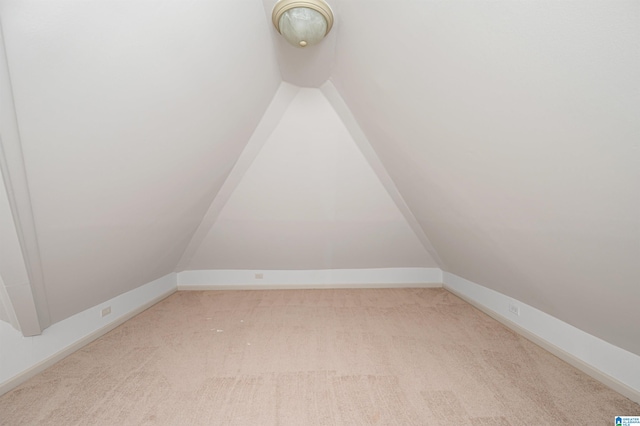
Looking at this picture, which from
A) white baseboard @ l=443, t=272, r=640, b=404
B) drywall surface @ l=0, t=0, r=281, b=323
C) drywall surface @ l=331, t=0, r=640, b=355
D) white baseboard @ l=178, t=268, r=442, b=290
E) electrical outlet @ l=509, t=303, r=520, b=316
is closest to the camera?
drywall surface @ l=331, t=0, r=640, b=355

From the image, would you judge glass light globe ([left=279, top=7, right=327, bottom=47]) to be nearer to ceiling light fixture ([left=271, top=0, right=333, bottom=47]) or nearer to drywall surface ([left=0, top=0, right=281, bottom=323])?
ceiling light fixture ([left=271, top=0, right=333, bottom=47])

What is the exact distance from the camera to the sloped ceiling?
103 centimetres

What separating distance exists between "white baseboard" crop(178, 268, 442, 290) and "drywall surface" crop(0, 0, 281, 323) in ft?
5.80

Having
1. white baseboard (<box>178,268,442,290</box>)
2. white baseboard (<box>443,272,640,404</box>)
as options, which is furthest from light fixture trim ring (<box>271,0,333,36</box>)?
white baseboard (<box>178,268,442,290</box>)

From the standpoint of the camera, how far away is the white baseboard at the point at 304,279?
462 cm

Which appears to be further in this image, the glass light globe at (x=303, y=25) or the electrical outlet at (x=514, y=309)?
the electrical outlet at (x=514, y=309)

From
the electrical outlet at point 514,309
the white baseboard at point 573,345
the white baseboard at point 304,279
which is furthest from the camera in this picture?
the white baseboard at point 304,279

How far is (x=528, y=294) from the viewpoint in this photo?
2.61m

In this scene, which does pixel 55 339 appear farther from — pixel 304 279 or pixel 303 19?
pixel 303 19

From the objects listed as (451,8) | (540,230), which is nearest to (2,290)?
(451,8)

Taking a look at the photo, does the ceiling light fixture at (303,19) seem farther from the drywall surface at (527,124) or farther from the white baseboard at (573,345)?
the white baseboard at (573,345)

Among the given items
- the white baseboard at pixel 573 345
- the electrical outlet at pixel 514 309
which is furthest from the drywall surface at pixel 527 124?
the electrical outlet at pixel 514 309

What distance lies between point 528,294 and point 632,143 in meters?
2.09

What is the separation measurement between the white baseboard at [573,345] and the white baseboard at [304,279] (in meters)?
1.33
